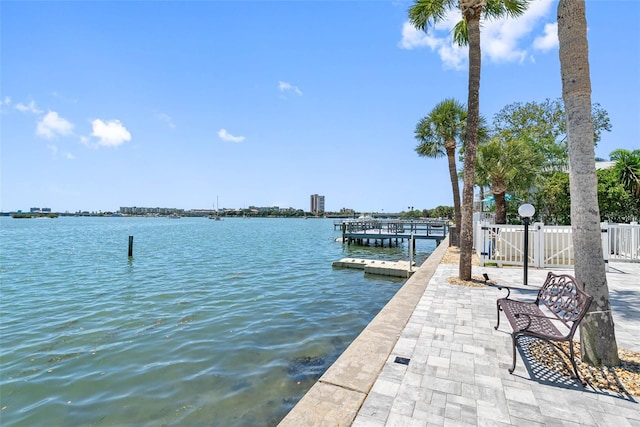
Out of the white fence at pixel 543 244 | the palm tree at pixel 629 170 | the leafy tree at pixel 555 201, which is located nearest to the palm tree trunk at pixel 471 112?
the white fence at pixel 543 244

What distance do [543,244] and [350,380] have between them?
9473 mm

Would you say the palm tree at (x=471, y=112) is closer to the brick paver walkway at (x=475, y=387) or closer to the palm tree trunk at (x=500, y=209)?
the brick paver walkway at (x=475, y=387)

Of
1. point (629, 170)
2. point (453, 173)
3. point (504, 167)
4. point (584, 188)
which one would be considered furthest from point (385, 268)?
point (629, 170)

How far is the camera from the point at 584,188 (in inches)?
141

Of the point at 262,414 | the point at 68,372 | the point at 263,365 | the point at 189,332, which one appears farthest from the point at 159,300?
the point at 262,414

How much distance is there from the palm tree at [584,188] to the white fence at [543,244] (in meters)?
7.20

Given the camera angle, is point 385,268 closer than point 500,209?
Yes

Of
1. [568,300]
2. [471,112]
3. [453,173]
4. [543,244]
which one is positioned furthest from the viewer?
[453,173]

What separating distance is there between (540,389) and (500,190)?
14.4 meters

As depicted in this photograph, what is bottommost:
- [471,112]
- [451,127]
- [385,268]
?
[385,268]

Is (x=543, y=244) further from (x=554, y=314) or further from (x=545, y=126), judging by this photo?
(x=545, y=126)

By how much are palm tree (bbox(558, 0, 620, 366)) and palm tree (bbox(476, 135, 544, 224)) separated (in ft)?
40.9

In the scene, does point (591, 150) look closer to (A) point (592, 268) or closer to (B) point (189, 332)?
(A) point (592, 268)

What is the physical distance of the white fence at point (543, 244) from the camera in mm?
9859
